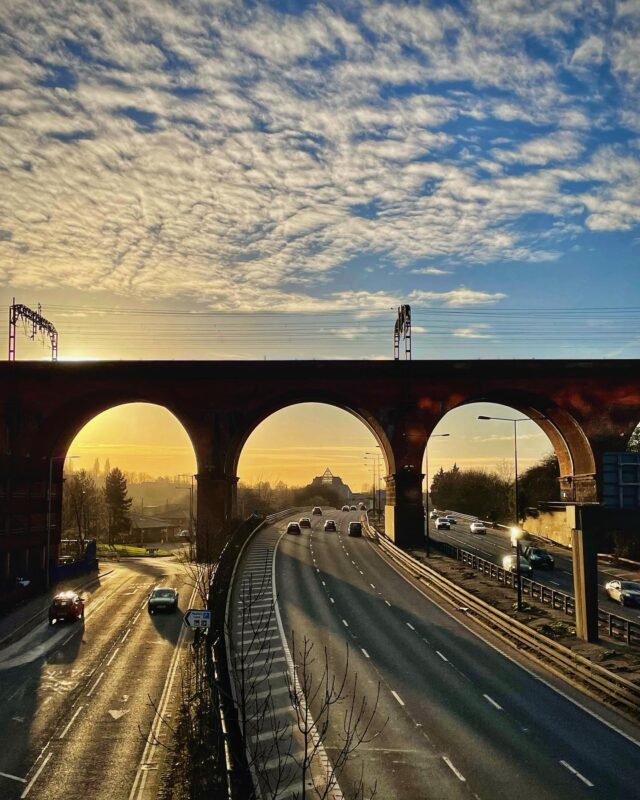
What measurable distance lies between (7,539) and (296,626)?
93.4ft

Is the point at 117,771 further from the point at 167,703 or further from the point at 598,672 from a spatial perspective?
the point at 598,672

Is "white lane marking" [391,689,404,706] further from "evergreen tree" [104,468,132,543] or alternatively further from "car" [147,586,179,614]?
"evergreen tree" [104,468,132,543]

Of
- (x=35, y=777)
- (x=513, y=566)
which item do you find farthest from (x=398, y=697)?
(x=513, y=566)

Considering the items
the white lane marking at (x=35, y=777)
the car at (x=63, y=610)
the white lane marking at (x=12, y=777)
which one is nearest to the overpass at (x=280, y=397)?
the car at (x=63, y=610)

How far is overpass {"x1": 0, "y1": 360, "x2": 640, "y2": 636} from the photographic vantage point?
185ft

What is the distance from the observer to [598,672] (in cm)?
2473

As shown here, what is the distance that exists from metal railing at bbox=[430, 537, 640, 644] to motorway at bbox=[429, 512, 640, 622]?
176cm

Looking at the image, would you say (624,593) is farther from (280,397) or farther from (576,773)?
(280,397)

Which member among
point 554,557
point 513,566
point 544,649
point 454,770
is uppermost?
point 513,566

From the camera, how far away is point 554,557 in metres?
59.6

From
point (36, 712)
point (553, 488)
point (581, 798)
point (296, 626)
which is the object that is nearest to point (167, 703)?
point (36, 712)

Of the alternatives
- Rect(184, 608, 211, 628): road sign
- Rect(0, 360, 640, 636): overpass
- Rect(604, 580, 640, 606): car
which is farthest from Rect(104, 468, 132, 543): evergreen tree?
Rect(184, 608, 211, 628): road sign

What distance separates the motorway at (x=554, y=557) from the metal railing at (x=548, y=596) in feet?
5.78

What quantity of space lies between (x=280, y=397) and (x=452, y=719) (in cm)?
4050
